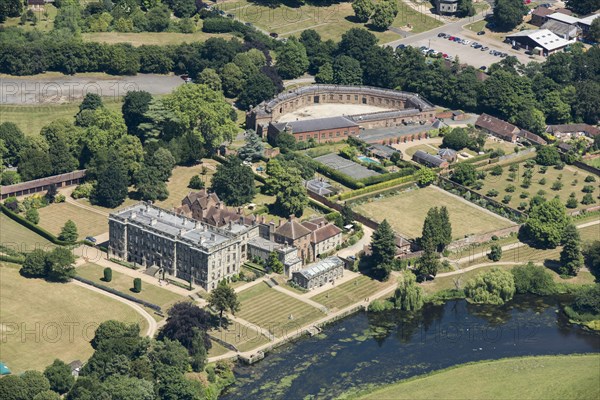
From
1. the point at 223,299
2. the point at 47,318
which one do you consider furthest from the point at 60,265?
the point at 223,299

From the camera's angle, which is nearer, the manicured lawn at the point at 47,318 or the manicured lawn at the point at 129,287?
the manicured lawn at the point at 47,318

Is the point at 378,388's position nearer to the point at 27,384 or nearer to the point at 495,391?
the point at 495,391

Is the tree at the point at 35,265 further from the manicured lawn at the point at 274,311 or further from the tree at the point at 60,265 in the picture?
the manicured lawn at the point at 274,311

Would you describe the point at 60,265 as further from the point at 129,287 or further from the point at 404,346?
the point at 404,346

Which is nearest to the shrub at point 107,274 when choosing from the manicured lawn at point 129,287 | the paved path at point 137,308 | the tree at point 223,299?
the manicured lawn at point 129,287

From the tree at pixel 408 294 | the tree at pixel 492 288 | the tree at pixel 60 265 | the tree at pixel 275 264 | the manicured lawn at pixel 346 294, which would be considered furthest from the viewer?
the tree at pixel 275 264

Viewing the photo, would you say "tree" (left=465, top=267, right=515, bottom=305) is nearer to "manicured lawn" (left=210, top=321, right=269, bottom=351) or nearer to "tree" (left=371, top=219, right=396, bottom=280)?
"tree" (left=371, top=219, right=396, bottom=280)

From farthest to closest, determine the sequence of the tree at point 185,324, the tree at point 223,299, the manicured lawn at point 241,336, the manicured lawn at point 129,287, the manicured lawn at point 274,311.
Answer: the manicured lawn at point 129,287, the manicured lawn at point 274,311, the tree at point 223,299, the manicured lawn at point 241,336, the tree at point 185,324
